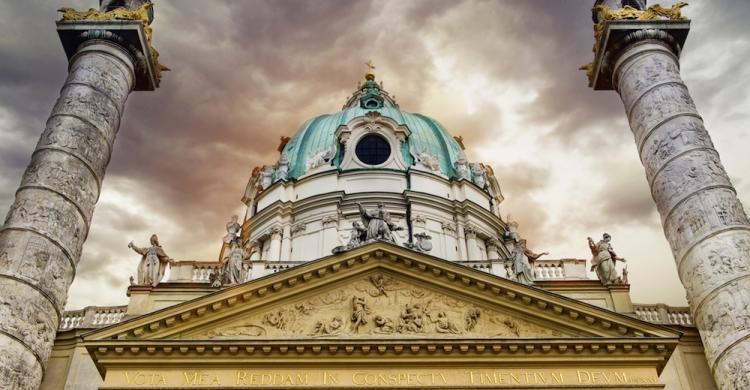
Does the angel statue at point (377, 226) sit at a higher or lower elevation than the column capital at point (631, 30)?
lower

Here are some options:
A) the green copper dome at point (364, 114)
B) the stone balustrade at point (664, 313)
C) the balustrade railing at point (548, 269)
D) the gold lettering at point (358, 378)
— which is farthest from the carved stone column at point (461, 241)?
the gold lettering at point (358, 378)

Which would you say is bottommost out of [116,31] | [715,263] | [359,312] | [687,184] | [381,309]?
[359,312]

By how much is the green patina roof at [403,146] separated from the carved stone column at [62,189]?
11.7m

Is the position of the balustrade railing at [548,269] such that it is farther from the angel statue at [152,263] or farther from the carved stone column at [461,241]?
the angel statue at [152,263]

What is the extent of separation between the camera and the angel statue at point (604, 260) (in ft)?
66.5

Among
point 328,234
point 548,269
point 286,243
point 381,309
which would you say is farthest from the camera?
point 286,243

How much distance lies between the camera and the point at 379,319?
17422 millimetres

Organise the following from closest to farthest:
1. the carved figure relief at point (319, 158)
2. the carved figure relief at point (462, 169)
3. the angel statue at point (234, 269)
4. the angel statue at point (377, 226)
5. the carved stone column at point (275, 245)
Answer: the angel statue at point (377, 226)
the angel statue at point (234, 269)
the carved stone column at point (275, 245)
the carved figure relief at point (319, 158)
the carved figure relief at point (462, 169)

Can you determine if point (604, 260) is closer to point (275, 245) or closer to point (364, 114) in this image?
point (275, 245)

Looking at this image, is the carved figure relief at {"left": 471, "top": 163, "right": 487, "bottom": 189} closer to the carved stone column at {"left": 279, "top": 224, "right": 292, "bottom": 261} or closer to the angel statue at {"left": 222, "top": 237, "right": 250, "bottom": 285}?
the carved stone column at {"left": 279, "top": 224, "right": 292, "bottom": 261}

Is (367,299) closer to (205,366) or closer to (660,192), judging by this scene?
(205,366)

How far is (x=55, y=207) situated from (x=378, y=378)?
31.0 feet

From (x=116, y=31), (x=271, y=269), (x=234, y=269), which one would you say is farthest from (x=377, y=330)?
(x=116, y=31)

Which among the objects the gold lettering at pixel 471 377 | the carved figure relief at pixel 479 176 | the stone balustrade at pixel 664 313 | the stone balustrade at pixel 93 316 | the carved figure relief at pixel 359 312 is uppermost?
the carved figure relief at pixel 479 176
